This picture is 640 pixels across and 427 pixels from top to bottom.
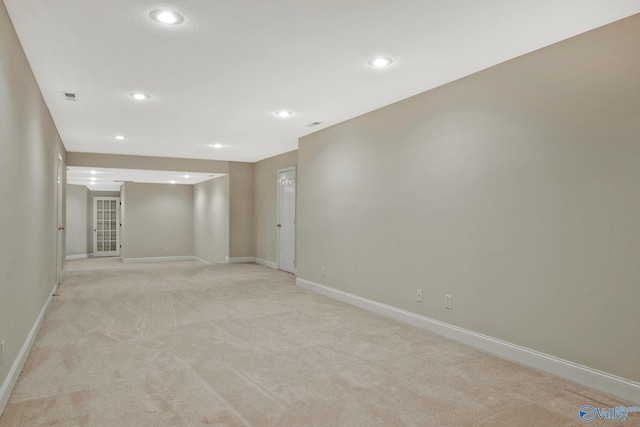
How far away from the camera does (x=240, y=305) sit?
514cm

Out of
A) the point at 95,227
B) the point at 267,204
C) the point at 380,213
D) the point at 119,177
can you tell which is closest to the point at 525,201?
the point at 380,213

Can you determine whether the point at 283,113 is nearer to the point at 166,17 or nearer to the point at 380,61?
the point at 380,61

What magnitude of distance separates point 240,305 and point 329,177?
7.17 ft

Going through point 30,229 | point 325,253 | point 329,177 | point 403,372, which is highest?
point 329,177

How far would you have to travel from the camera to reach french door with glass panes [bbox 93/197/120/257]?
13.4 meters

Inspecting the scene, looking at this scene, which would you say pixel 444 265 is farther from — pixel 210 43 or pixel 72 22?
pixel 72 22

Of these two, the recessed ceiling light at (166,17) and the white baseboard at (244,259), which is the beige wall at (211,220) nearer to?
the white baseboard at (244,259)

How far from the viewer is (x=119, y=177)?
10539 millimetres

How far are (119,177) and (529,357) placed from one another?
10.5 metres

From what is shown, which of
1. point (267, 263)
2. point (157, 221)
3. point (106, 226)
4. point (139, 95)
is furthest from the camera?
point (106, 226)

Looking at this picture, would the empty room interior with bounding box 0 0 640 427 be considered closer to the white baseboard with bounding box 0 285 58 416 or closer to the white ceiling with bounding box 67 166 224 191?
the white baseboard with bounding box 0 285 58 416

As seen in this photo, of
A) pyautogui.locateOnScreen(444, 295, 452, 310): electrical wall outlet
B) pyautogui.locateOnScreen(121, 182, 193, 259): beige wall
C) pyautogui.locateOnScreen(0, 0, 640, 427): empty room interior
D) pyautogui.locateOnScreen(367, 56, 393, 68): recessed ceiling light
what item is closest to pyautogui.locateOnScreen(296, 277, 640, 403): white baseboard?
pyautogui.locateOnScreen(0, 0, 640, 427): empty room interior

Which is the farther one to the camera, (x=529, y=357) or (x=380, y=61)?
(x=380, y=61)

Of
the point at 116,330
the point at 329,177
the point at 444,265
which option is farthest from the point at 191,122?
the point at 444,265
